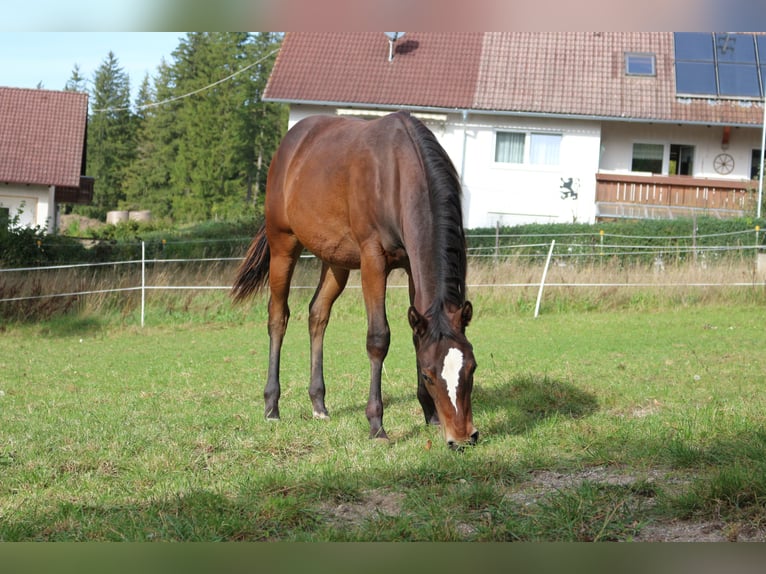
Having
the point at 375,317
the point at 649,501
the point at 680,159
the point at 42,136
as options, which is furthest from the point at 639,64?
the point at 649,501

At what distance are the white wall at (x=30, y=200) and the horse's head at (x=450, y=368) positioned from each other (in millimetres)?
29216

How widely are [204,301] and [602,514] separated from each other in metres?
13.5

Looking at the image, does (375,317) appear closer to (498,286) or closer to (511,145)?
(498,286)

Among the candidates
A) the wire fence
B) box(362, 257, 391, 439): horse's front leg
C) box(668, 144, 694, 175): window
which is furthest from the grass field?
box(668, 144, 694, 175): window

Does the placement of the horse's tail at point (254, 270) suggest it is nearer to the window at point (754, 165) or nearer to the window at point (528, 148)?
the window at point (528, 148)

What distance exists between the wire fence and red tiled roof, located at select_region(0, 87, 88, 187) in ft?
52.7

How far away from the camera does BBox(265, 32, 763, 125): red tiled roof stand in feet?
84.4

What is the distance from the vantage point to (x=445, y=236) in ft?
16.3

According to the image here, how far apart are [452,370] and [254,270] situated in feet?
11.3

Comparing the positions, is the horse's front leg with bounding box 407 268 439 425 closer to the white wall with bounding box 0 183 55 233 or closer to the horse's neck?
the horse's neck

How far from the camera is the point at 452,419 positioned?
4562 millimetres

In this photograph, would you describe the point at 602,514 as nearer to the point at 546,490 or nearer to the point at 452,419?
the point at 546,490

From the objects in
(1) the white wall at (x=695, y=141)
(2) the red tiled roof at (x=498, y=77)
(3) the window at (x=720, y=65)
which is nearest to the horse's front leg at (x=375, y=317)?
(2) the red tiled roof at (x=498, y=77)

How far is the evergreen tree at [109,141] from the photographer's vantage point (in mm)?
68625
